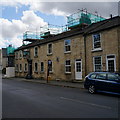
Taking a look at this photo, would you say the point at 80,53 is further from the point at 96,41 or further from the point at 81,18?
the point at 81,18

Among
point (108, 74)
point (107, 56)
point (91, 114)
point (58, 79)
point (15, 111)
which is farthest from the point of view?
point (58, 79)

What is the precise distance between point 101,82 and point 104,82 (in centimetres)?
26

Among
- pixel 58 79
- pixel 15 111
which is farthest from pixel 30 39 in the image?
pixel 15 111

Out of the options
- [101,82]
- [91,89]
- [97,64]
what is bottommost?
[91,89]

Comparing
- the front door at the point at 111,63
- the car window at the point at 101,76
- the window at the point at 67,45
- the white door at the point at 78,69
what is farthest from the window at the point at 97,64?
the car window at the point at 101,76

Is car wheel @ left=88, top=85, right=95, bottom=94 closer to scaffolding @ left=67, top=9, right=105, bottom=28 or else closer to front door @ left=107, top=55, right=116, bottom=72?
front door @ left=107, top=55, right=116, bottom=72

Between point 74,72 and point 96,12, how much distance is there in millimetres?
12576

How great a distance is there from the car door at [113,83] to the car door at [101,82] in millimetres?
306

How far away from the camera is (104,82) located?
452 inches

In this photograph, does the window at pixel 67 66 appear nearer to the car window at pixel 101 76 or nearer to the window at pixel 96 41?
the window at pixel 96 41

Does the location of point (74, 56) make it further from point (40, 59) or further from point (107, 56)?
point (40, 59)

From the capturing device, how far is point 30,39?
33.0 metres

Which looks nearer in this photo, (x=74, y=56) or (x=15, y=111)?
(x=15, y=111)

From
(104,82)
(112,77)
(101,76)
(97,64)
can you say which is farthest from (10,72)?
(112,77)
